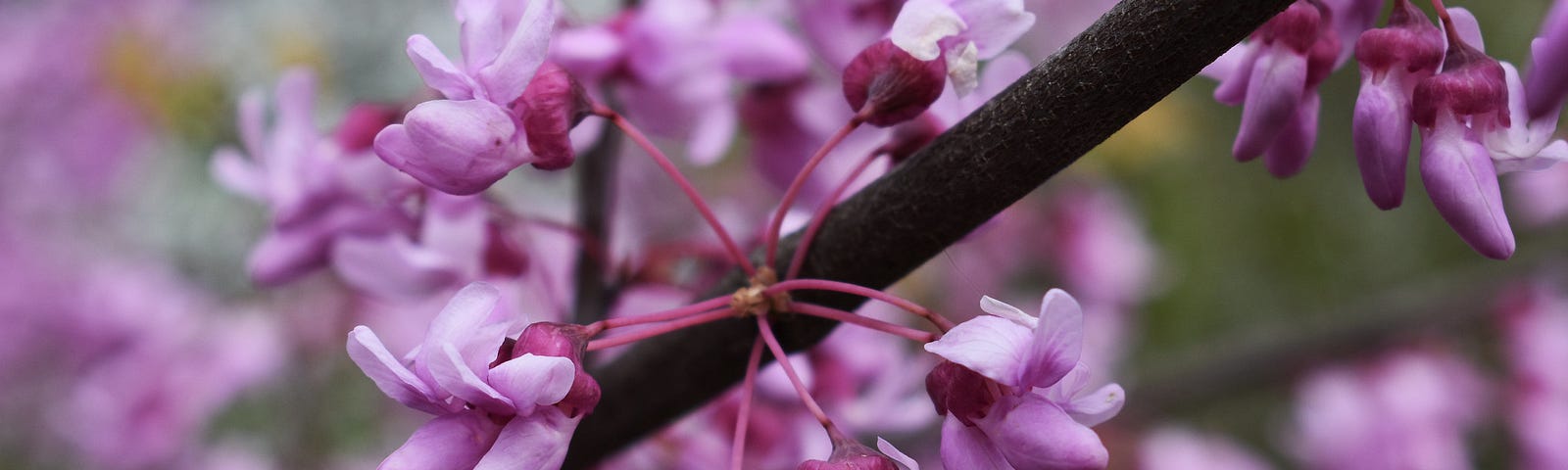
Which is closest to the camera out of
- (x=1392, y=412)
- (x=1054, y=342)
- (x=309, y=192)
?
(x=1054, y=342)

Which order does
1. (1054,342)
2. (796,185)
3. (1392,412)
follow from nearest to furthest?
(1054,342)
(796,185)
(1392,412)

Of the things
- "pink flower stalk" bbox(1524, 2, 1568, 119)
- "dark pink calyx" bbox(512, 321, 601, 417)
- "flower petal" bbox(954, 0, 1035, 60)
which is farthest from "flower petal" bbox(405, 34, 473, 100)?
"pink flower stalk" bbox(1524, 2, 1568, 119)

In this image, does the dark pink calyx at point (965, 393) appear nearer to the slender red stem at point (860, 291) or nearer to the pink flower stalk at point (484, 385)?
the slender red stem at point (860, 291)

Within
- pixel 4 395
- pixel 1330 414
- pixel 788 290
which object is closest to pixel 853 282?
pixel 788 290

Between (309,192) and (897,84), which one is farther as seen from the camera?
(309,192)

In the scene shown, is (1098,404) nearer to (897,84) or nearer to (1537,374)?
(897,84)

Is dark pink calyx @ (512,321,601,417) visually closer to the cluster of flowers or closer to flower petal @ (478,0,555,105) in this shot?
flower petal @ (478,0,555,105)

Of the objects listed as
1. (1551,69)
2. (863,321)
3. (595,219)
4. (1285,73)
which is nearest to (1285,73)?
(1285,73)

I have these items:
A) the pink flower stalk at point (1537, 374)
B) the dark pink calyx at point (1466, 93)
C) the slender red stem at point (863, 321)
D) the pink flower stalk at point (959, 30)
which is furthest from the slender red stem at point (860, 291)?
the pink flower stalk at point (1537, 374)
